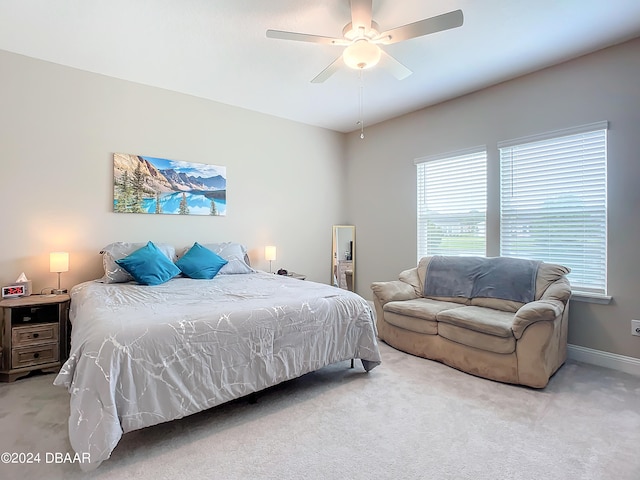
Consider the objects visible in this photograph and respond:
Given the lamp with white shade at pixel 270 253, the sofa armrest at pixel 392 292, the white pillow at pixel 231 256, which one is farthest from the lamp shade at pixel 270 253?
the sofa armrest at pixel 392 292

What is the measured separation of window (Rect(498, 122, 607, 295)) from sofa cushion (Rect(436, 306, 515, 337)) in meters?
0.81

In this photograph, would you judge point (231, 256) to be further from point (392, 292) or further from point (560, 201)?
point (560, 201)

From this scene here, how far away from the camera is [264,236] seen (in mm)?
4719

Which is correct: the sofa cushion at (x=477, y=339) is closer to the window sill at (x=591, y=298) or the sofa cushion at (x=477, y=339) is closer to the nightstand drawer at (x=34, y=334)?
the window sill at (x=591, y=298)

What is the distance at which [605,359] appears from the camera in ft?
9.91

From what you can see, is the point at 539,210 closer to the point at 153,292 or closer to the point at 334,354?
the point at 334,354

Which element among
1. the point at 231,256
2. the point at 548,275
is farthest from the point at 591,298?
the point at 231,256

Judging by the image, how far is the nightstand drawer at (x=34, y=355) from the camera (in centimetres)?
281

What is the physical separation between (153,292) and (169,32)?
2.09 metres

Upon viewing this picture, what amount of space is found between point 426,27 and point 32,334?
384cm

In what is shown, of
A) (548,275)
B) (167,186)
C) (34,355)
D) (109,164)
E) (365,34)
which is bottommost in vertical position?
(34,355)

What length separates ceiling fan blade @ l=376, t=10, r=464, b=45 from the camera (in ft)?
6.57

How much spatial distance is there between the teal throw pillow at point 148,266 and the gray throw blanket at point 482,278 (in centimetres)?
278

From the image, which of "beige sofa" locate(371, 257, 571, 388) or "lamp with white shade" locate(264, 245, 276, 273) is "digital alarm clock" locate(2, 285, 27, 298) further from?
"beige sofa" locate(371, 257, 571, 388)
